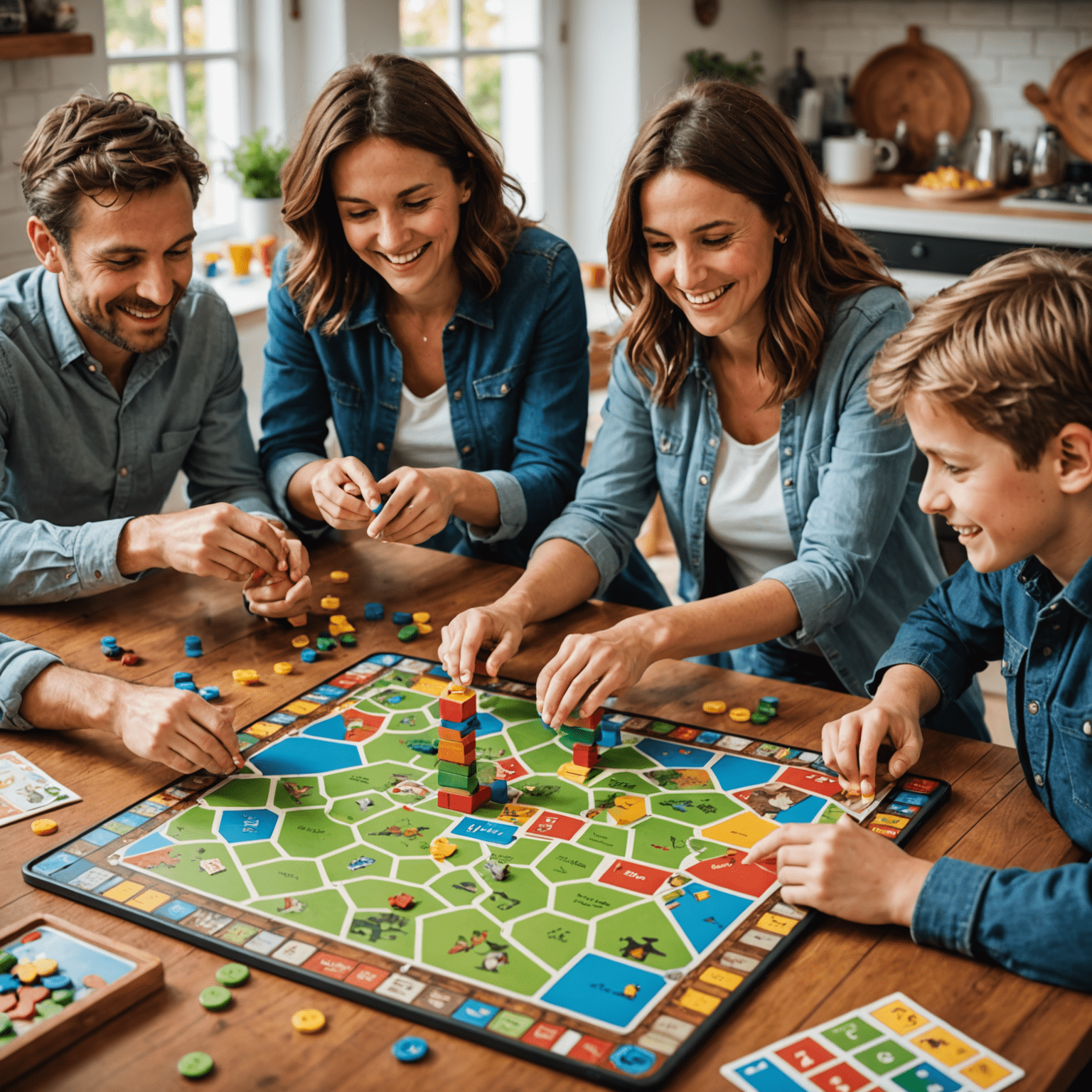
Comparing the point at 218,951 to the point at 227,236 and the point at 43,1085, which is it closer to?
the point at 43,1085

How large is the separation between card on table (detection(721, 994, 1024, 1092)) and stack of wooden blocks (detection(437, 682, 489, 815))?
486 mm

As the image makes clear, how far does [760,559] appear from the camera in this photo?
2.21m

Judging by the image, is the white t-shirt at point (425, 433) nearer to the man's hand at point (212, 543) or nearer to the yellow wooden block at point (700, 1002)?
the man's hand at point (212, 543)

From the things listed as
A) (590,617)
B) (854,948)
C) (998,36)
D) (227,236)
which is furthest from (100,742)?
(998,36)

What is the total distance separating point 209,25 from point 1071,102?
3407 mm

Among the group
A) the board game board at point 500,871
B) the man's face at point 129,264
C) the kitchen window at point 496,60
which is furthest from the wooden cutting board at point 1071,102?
the board game board at point 500,871

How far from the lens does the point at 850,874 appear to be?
1.29 metres

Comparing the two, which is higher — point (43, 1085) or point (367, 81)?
point (367, 81)

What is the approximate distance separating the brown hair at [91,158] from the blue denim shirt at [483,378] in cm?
37

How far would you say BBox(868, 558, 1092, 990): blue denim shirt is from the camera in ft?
3.93

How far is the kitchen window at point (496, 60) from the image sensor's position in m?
4.80

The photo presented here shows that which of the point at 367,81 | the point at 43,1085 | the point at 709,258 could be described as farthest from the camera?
the point at 367,81

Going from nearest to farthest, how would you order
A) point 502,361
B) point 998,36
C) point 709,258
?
1. point 709,258
2. point 502,361
3. point 998,36

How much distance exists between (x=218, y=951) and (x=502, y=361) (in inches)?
54.3
